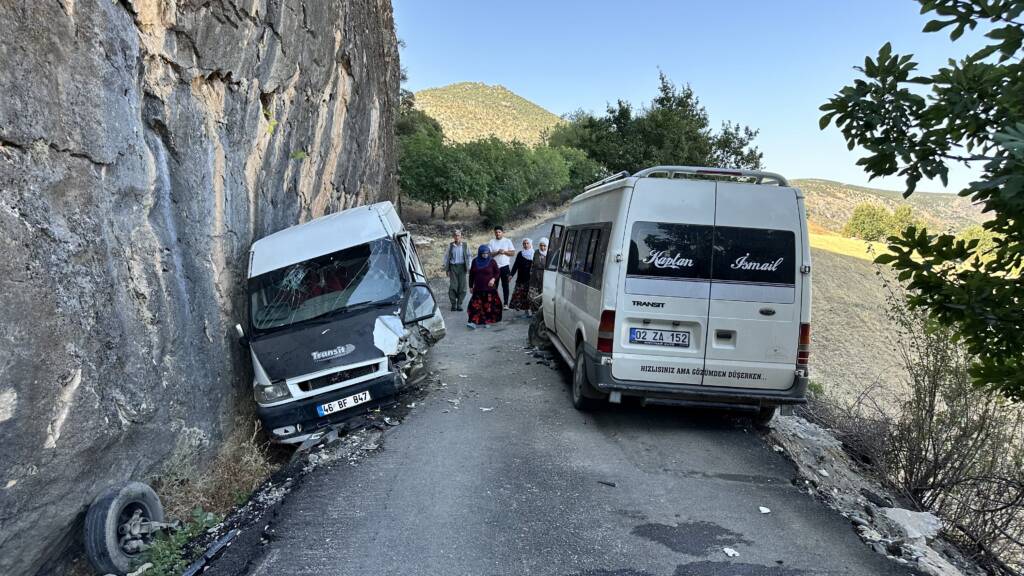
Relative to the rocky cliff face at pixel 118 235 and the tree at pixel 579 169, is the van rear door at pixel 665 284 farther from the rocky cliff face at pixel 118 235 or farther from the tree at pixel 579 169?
the tree at pixel 579 169

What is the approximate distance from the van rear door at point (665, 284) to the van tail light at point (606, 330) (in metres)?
0.05

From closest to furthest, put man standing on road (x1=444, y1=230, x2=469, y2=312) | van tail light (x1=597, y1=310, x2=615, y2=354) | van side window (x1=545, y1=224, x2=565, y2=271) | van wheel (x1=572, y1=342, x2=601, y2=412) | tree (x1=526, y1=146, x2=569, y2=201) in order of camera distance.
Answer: van tail light (x1=597, y1=310, x2=615, y2=354) < van wheel (x1=572, y1=342, x2=601, y2=412) < van side window (x1=545, y1=224, x2=565, y2=271) < man standing on road (x1=444, y1=230, x2=469, y2=312) < tree (x1=526, y1=146, x2=569, y2=201)

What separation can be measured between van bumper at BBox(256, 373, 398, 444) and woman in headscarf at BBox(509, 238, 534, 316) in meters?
7.20

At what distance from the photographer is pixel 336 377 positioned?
661 centimetres

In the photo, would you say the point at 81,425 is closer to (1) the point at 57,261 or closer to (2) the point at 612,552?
(1) the point at 57,261

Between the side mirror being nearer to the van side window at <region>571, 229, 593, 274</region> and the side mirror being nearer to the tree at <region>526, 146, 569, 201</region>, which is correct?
the van side window at <region>571, 229, 593, 274</region>

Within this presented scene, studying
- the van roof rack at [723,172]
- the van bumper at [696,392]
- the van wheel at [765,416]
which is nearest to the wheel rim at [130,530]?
the van bumper at [696,392]

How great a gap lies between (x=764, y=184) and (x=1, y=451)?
22.4 ft

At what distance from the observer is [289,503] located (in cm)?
506

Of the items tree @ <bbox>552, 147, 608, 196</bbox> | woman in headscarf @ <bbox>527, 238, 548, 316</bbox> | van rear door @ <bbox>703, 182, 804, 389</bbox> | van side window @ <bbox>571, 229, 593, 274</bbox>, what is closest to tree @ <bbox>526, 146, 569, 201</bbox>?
tree @ <bbox>552, 147, 608, 196</bbox>

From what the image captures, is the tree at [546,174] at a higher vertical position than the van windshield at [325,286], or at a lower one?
higher

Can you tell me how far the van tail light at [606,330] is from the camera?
623cm

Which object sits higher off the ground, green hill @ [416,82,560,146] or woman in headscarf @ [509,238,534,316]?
green hill @ [416,82,560,146]

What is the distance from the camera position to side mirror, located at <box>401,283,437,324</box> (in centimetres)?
727
